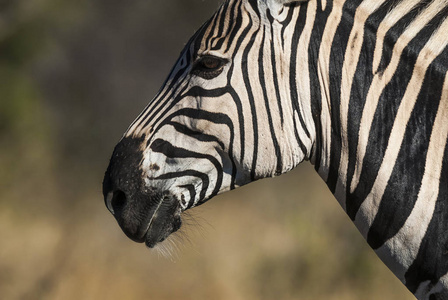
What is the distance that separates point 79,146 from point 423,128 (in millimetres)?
9093

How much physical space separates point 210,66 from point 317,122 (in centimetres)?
62

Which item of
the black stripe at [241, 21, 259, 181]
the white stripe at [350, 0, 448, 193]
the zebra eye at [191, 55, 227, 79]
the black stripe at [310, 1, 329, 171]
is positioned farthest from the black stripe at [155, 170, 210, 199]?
the white stripe at [350, 0, 448, 193]

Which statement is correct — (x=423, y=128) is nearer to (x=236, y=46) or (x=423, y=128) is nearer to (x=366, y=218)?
(x=366, y=218)

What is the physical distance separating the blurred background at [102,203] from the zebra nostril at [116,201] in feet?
23.3

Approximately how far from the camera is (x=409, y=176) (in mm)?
2660

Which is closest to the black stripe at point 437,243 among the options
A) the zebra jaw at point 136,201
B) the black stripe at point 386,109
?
the black stripe at point 386,109

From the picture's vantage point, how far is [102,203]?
34.9 ft

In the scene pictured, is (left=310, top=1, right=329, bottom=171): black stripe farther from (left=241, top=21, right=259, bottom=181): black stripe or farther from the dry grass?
the dry grass

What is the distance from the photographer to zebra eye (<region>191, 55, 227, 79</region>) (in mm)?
2957

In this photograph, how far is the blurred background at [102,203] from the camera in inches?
406

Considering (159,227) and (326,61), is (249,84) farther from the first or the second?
(159,227)

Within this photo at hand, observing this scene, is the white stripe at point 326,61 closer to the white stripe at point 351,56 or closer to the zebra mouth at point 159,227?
the white stripe at point 351,56

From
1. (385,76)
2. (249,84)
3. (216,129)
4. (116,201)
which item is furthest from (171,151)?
(385,76)

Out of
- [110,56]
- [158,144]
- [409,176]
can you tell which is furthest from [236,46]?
[110,56]
